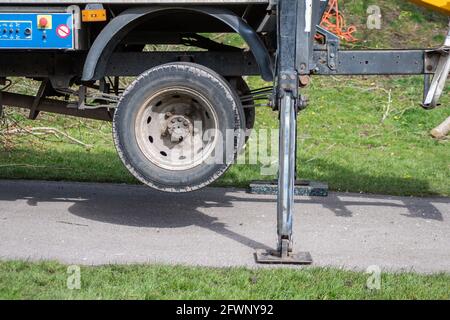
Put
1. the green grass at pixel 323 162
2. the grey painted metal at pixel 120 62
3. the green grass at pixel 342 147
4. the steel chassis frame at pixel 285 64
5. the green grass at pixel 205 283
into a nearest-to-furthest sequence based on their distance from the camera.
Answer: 1. the green grass at pixel 205 283
2. the green grass at pixel 323 162
3. the steel chassis frame at pixel 285 64
4. the grey painted metal at pixel 120 62
5. the green grass at pixel 342 147

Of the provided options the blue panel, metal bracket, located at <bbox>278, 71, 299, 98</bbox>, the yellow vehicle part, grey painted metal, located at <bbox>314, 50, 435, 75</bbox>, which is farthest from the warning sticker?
the yellow vehicle part

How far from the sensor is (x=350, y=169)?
32.2 ft

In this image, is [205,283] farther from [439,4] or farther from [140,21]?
[439,4]

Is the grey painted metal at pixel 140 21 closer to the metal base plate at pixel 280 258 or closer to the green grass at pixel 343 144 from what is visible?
the metal base plate at pixel 280 258

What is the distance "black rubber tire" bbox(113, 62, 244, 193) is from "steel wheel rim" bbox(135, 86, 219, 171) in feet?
0.17

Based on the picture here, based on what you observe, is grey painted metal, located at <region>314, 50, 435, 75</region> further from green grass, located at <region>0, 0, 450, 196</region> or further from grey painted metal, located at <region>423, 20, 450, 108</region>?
green grass, located at <region>0, 0, 450, 196</region>

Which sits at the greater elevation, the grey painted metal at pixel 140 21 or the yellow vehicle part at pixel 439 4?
the yellow vehicle part at pixel 439 4

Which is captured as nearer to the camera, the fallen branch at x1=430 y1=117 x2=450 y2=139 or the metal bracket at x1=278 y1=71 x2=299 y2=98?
the metal bracket at x1=278 y1=71 x2=299 y2=98

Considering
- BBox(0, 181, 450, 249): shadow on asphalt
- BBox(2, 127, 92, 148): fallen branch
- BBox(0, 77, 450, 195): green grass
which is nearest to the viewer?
BBox(0, 181, 450, 249): shadow on asphalt

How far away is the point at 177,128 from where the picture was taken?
664 centimetres

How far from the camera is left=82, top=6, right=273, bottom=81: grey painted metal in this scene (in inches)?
250

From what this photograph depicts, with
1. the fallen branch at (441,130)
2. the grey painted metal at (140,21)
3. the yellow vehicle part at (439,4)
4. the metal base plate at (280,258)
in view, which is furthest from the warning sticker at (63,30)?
the fallen branch at (441,130)

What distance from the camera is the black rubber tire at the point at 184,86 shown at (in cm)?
636

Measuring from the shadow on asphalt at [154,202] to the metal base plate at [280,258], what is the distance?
2.27 feet
